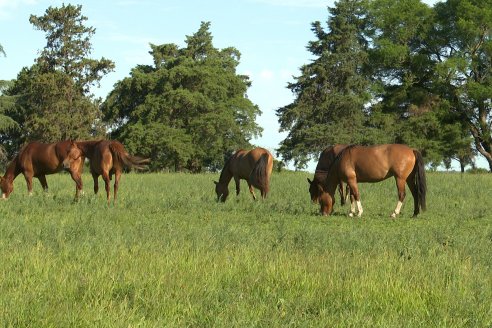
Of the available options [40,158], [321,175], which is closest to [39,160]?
[40,158]

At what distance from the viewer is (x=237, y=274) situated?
284 inches

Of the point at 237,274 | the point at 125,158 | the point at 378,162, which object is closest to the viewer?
the point at 237,274

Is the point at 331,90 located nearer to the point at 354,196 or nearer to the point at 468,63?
the point at 468,63

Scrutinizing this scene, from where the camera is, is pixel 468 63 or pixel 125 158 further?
pixel 468 63

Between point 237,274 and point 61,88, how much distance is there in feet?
153

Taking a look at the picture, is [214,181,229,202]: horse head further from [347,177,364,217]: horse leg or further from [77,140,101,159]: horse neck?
[347,177,364,217]: horse leg

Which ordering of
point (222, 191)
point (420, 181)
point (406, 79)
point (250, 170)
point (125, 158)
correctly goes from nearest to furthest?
point (420, 181)
point (125, 158)
point (222, 191)
point (250, 170)
point (406, 79)

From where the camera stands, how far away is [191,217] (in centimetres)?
1391

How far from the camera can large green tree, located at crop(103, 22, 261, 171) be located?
51.1 meters

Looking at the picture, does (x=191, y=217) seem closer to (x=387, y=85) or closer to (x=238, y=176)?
(x=238, y=176)

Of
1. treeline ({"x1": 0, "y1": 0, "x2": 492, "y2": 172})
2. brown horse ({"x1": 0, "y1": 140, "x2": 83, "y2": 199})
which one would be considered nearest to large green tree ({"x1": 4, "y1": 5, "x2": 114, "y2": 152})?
treeline ({"x1": 0, "y1": 0, "x2": 492, "y2": 172})

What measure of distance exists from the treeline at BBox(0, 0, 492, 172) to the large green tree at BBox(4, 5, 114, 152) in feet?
0.30

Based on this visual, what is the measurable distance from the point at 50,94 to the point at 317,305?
155 feet

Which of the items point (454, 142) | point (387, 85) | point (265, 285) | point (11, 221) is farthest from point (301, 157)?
point (265, 285)
